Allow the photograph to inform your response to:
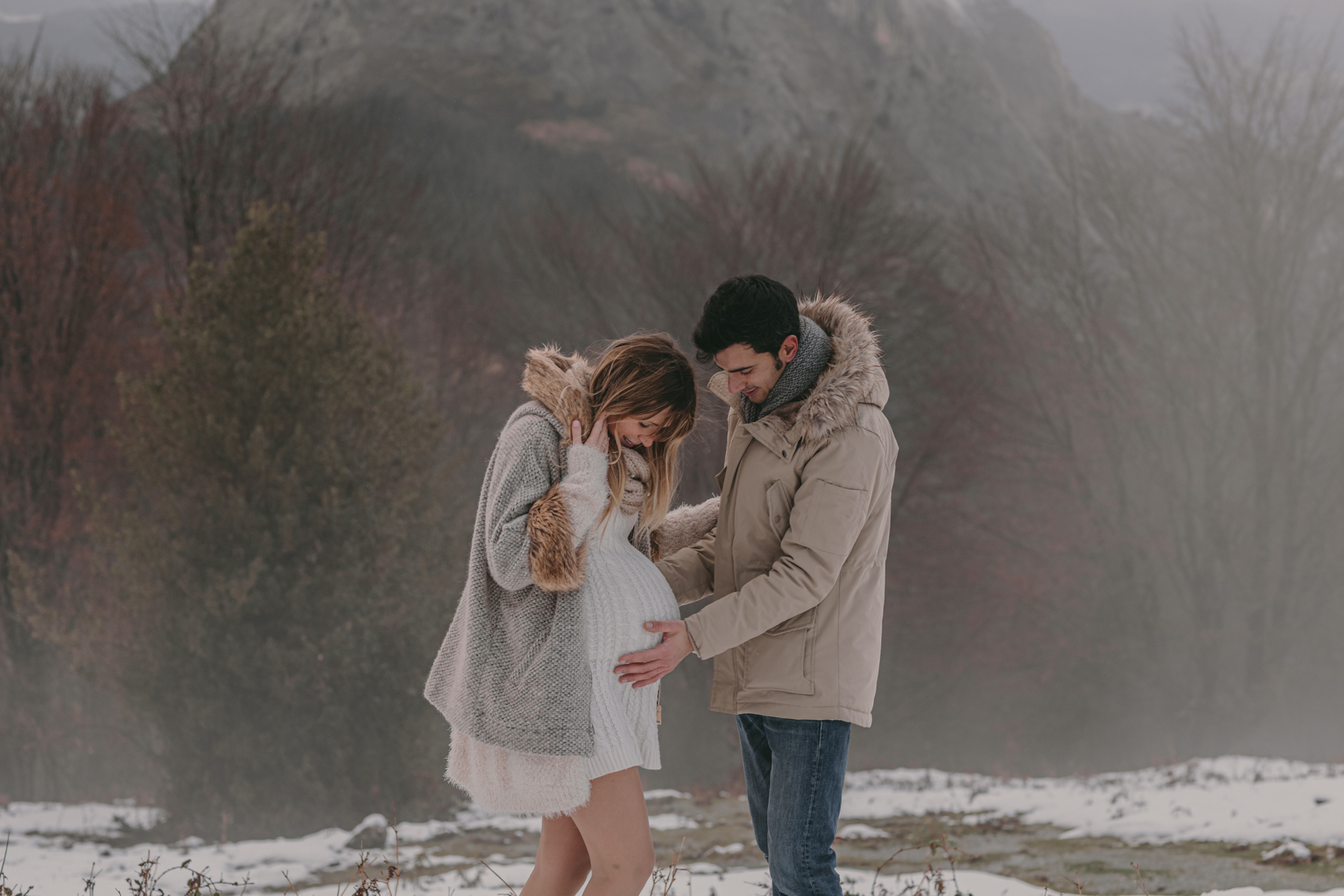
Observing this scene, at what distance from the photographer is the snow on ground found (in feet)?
21.0

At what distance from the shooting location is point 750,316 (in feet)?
9.30

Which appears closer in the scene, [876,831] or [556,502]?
[556,502]

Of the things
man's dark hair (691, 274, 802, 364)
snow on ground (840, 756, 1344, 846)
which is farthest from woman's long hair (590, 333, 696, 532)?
snow on ground (840, 756, 1344, 846)

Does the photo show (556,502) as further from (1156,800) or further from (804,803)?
(1156,800)

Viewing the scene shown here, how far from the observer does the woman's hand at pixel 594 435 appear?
2.70 m

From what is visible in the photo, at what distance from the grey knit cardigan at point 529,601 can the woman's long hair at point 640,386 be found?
0.07 metres

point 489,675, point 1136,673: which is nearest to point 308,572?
point 489,675

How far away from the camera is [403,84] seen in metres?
24.3

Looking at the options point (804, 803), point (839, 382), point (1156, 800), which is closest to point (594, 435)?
point (839, 382)

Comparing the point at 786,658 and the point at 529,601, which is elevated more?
the point at 529,601

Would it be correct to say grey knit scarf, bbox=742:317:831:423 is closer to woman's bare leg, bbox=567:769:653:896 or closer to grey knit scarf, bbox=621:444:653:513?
grey knit scarf, bbox=621:444:653:513

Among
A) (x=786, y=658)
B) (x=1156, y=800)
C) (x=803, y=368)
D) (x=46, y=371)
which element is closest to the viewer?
(x=786, y=658)

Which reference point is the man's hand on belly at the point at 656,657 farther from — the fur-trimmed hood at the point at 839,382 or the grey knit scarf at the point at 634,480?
the fur-trimmed hood at the point at 839,382

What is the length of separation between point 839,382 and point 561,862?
1600 mm
